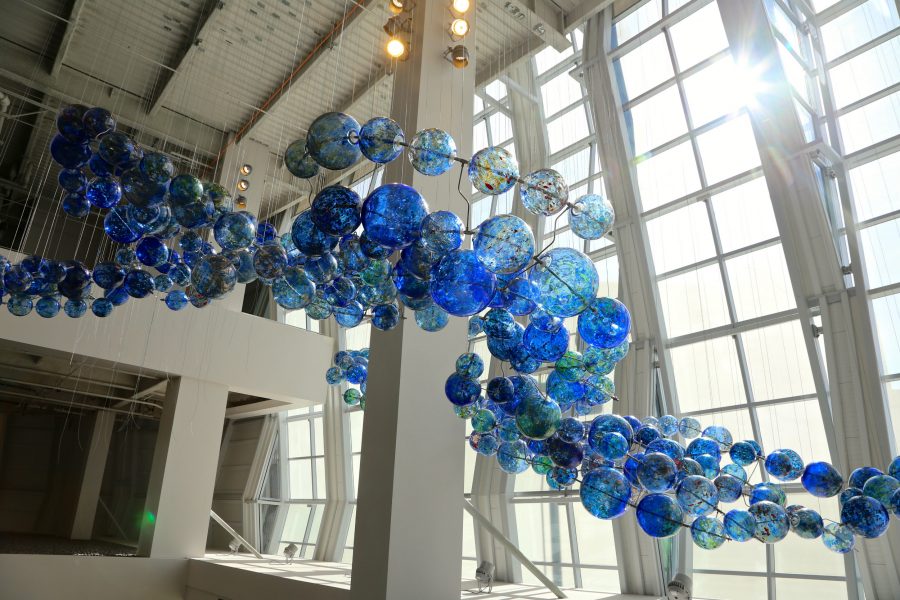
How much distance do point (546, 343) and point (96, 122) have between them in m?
3.23

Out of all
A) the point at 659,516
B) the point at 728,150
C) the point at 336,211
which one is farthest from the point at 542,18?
the point at 659,516

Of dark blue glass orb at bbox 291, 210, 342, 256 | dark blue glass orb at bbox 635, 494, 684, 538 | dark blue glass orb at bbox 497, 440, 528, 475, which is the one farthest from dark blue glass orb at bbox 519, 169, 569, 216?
dark blue glass orb at bbox 497, 440, 528, 475

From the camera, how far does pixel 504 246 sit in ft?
9.48

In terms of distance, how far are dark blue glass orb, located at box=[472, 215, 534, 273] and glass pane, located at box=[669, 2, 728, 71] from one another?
699cm

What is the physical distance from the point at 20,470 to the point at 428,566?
587 inches

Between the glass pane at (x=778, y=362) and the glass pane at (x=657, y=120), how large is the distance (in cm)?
296

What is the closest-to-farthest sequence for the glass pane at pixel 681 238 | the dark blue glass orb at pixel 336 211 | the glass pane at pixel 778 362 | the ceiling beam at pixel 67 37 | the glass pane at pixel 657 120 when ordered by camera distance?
the dark blue glass orb at pixel 336 211, the glass pane at pixel 778 362, the glass pane at pixel 681 238, the glass pane at pixel 657 120, the ceiling beam at pixel 67 37

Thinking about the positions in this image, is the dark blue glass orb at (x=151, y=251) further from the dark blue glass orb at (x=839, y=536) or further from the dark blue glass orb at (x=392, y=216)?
the dark blue glass orb at (x=839, y=536)

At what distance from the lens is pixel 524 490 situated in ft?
31.3

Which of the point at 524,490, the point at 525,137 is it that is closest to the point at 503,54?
the point at 525,137

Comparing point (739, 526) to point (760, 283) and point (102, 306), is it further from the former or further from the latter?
point (102, 306)

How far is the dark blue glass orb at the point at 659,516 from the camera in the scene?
3.33m

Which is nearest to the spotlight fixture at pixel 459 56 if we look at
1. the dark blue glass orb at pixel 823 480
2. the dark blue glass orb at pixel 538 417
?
the dark blue glass orb at pixel 538 417

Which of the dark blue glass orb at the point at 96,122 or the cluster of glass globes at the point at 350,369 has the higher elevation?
the dark blue glass orb at the point at 96,122
